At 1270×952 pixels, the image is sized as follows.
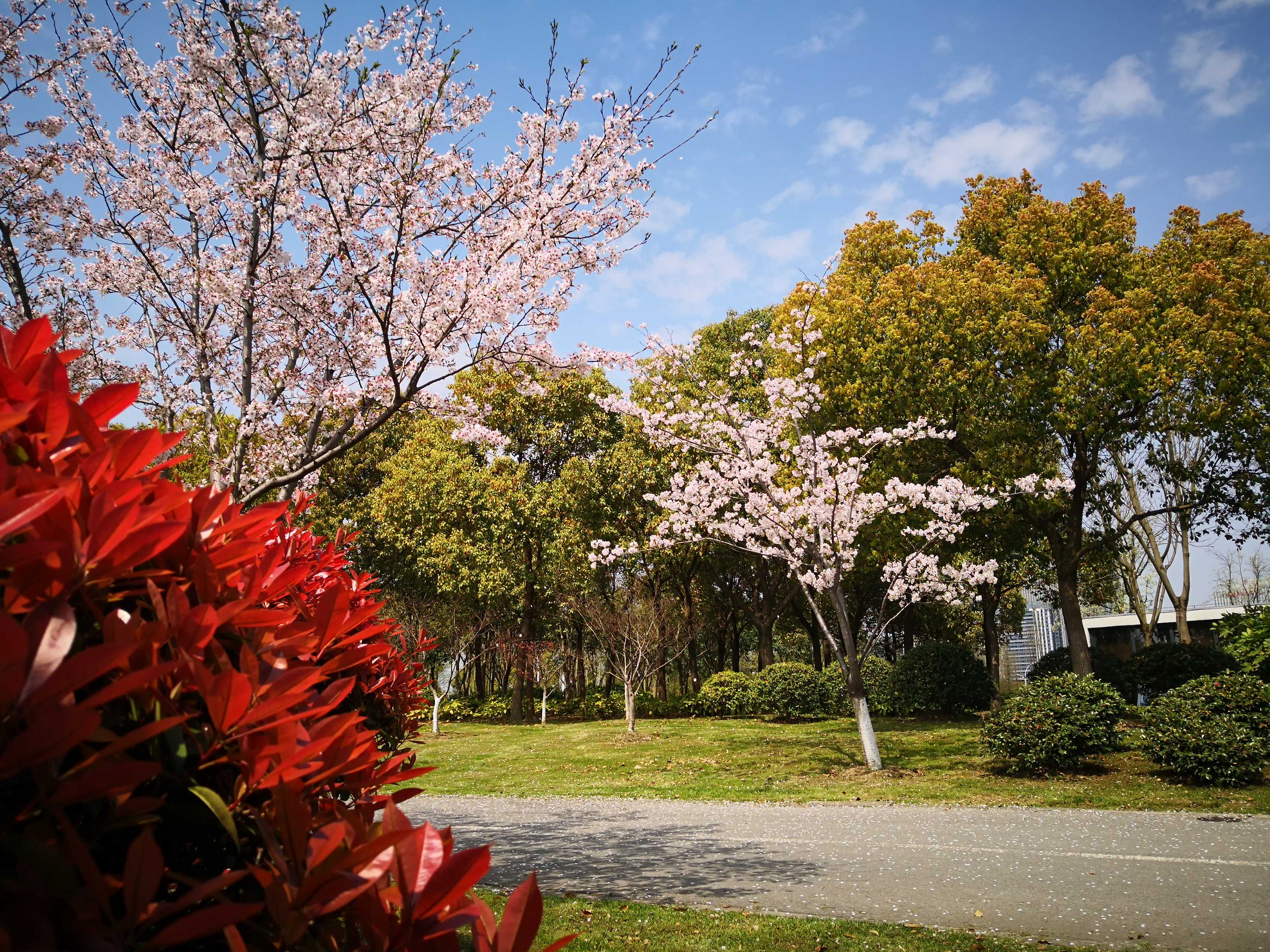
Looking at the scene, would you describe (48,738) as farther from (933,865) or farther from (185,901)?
(933,865)

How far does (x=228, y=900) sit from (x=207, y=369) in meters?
6.23

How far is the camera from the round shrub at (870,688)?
21.4 m

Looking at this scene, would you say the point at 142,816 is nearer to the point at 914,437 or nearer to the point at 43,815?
the point at 43,815

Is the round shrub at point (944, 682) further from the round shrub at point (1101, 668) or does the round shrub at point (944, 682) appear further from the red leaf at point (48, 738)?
the red leaf at point (48, 738)

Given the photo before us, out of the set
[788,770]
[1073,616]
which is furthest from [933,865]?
[1073,616]

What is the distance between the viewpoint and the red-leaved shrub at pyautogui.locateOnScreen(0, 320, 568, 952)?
2.36ft

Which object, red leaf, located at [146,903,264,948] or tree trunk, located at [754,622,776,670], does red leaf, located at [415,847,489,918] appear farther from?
tree trunk, located at [754,622,776,670]

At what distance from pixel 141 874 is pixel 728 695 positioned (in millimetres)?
23477

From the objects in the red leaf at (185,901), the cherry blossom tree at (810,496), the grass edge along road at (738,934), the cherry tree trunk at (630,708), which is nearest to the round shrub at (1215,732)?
the cherry blossom tree at (810,496)

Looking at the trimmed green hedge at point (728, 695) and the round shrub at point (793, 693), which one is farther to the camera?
the trimmed green hedge at point (728, 695)

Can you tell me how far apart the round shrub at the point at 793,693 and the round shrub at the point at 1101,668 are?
555cm

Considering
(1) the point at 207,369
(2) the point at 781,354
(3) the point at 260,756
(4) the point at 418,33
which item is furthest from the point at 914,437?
(3) the point at 260,756

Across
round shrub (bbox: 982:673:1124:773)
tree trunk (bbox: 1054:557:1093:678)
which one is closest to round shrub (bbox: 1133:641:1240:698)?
tree trunk (bbox: 1054:557:1093:678)

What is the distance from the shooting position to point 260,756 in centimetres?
92
